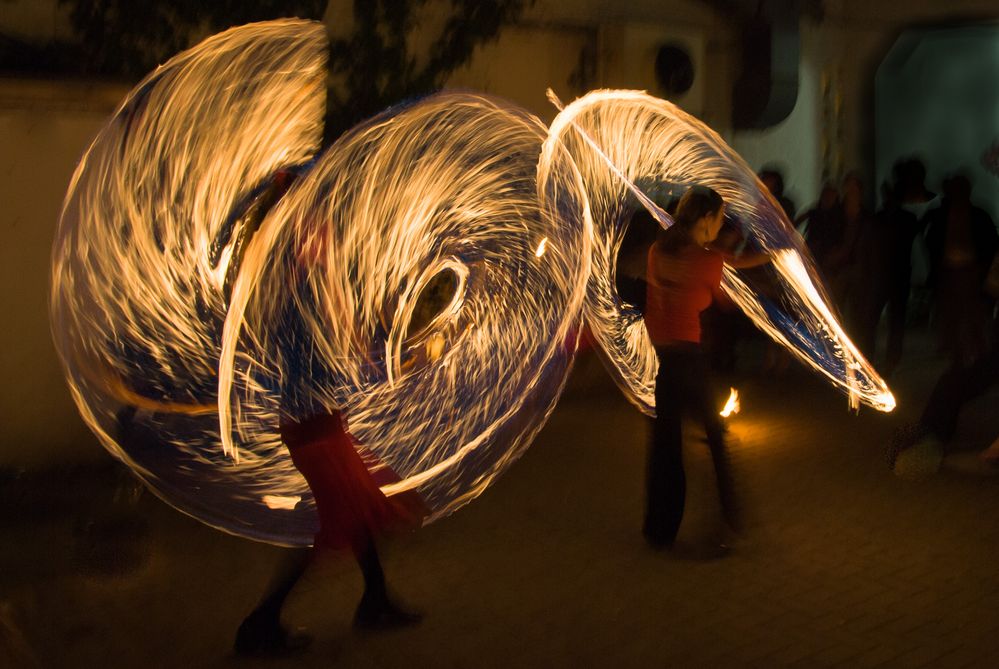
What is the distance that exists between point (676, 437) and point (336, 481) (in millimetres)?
1844

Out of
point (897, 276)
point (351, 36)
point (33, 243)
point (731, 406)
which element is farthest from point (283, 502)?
point (897, 276)

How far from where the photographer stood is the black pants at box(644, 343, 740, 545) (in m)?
5.34

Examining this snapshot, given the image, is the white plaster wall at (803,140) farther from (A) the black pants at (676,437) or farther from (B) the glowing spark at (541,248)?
(A) the black pants at (676,437)

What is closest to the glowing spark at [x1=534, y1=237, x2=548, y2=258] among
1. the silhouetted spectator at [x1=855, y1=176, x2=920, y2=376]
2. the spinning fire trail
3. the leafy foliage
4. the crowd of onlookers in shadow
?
the spinning fire trail

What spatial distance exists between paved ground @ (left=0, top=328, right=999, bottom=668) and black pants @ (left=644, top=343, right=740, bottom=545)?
0.22m

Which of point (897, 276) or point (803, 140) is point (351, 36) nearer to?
point (897, 276)

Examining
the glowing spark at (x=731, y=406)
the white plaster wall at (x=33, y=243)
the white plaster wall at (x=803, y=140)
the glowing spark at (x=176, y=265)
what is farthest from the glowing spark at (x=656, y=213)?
the white plaster wall at (x=803, y=140)

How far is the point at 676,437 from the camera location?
5.41 metres

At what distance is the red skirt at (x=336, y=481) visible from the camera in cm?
445

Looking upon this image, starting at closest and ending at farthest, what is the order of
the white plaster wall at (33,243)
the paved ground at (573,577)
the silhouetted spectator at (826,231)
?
the paved ground at (573,577) → the white plaster wall at (33,243) → the silhouetted spectator at (826,231)

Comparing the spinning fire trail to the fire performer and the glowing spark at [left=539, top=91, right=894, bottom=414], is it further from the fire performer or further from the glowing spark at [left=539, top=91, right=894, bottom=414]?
the fire performer

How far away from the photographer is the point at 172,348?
645 centimetres

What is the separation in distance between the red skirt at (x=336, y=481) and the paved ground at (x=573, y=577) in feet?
1.54

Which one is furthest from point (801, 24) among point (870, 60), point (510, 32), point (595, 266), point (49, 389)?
point (49, 389)
